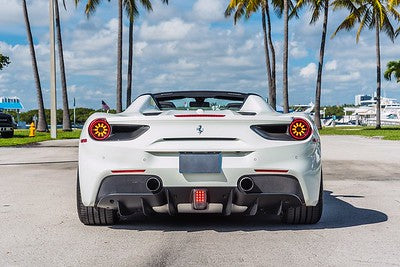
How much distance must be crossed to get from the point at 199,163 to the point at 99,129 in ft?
2.90

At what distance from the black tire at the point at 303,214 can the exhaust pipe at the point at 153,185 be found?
1247 mm

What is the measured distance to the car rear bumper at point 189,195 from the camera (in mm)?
4891

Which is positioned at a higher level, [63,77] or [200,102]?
[63,77]

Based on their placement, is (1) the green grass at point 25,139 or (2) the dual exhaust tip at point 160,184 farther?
(1) the green grass at point 25,139

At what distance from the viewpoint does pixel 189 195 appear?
4914mm

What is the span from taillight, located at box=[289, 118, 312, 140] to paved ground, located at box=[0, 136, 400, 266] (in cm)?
81

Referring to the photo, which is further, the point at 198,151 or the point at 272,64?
the point at 272,64

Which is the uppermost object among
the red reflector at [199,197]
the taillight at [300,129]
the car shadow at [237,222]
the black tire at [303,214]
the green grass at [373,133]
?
the taillight at [300,129]

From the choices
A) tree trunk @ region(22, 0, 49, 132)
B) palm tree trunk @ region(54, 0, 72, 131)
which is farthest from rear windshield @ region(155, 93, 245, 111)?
palm tree trunk @ region(54, 0, 72, 131)

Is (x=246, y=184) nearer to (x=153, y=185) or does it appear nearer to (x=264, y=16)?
(x=153, y=185)

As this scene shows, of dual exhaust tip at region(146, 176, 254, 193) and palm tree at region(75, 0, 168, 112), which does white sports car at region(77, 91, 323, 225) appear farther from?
palm tree at region(75, 0, 168, 112)

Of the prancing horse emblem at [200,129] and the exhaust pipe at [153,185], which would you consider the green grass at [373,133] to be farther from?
the exhaust pipe at [153,185]

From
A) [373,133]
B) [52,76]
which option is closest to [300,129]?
[52,76]

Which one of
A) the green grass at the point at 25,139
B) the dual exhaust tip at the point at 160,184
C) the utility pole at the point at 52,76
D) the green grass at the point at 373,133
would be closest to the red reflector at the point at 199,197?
the dual exhaust tip at the point at 160,184
